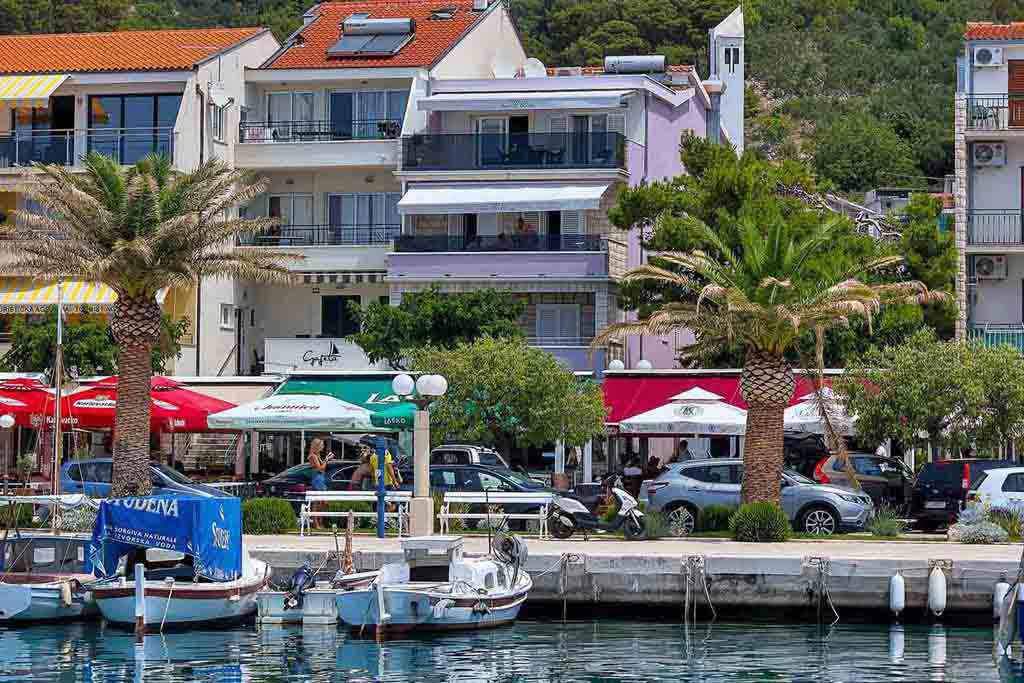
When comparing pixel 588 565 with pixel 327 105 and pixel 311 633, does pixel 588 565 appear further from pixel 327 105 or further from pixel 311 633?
pixel 327 105

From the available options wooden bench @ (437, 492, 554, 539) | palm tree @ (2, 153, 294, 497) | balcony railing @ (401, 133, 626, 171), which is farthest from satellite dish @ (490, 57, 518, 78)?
wooden bench @ (437, 492, 554, 539)

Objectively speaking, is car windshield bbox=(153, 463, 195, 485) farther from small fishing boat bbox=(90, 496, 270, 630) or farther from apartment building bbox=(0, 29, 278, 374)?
apartment building bbox=(0, 29, 278, 374)

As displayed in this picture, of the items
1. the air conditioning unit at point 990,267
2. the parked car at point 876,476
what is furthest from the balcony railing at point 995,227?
the parked car at point 876,476

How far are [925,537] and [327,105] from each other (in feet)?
93.8

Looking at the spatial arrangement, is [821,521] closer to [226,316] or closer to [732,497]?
[732,497]

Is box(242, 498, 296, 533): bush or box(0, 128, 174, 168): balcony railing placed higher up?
box(0, 128, 174, 168): balcony railing

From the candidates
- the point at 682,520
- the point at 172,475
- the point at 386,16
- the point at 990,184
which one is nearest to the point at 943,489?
the point at 682,520

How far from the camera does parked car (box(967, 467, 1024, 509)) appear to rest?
118ft

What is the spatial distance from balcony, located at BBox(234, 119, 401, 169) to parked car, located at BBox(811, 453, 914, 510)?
68.3 ft

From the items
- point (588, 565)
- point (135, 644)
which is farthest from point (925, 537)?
point (135, 644)

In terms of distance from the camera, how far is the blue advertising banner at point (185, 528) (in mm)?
29844

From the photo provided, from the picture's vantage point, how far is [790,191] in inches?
2104

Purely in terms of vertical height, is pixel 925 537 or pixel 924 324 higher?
pixel 924 324

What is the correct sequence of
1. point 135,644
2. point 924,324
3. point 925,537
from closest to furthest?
point 135,644, point 925,537, point 924,324
